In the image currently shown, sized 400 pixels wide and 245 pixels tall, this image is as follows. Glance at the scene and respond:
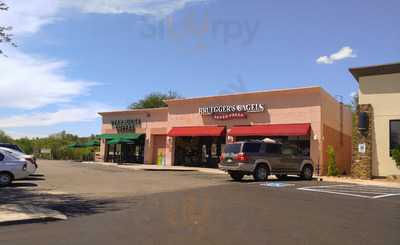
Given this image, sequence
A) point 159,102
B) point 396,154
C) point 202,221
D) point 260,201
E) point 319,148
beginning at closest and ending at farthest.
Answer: point 202,221
point 260,201
point 396,154
point 319,148
point 159,102

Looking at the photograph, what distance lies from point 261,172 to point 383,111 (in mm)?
8199

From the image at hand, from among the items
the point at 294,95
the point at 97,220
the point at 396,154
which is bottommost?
the point at 97,220

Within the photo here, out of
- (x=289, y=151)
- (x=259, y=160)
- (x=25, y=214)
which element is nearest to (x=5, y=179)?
(x=25, y=214)

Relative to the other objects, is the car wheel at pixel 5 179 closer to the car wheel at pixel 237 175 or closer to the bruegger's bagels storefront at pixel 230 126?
the car wheel at pixel 237 175

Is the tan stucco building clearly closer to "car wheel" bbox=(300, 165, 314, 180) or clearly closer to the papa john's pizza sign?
"car wheel" bbox=(300, 165, 314, 180)

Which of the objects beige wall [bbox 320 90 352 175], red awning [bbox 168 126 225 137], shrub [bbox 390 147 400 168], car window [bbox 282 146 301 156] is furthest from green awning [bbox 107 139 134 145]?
shrub [bbox 390 147 400 168]

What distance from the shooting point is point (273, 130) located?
30.7 m

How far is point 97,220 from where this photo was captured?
10.0m

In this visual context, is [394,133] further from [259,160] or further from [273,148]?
[259,160]

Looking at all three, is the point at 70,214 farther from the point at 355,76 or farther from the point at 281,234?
the point at 355,76

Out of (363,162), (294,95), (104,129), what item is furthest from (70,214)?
(104,129)

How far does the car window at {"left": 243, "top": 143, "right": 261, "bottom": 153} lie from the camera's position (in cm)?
2182

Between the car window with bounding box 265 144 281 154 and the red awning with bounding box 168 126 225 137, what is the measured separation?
1156 cm

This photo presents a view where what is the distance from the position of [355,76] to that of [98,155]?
3090 centimetres
